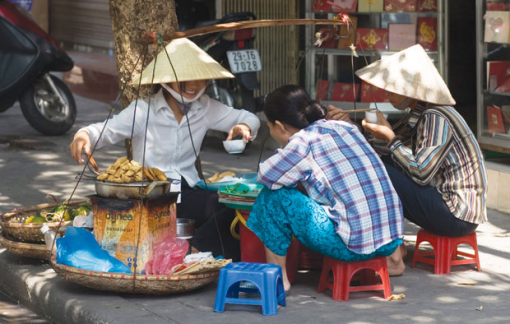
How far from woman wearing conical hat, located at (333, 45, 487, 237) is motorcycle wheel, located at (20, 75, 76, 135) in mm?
4938

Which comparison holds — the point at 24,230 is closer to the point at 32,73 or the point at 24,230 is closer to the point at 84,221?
the point at 84,221

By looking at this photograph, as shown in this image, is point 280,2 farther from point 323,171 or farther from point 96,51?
point 323,171

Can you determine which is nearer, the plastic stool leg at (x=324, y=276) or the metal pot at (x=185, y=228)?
the plastic stool leg at (x=324, y=276)

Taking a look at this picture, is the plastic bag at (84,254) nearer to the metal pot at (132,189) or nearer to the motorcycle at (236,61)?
the metal pot at (132,189)

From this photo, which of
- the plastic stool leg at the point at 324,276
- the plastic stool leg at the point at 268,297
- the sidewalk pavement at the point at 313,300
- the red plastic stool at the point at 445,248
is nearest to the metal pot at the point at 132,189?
the sidewalk pavement at the point at 313,300

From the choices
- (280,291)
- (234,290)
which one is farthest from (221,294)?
(280,291)

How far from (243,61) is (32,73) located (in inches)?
80.4

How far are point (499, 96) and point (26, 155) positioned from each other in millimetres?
4186

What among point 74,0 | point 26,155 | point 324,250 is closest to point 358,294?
point 324,250

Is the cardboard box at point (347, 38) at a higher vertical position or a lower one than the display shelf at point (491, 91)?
higher

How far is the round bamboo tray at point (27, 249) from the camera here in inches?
189

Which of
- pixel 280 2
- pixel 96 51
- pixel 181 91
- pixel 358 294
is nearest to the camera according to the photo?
pixel 358 294

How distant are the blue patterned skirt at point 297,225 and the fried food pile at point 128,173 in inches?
23.8

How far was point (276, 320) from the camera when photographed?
13.2ft
